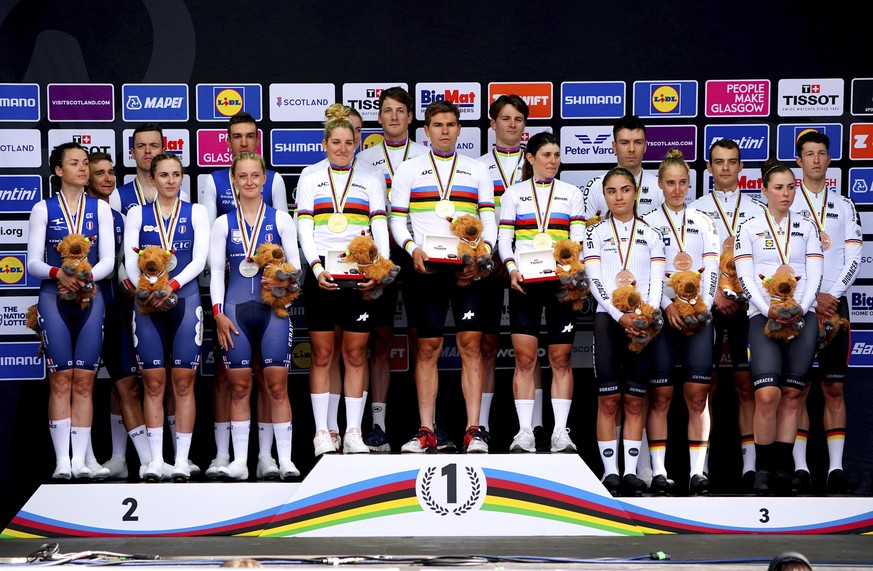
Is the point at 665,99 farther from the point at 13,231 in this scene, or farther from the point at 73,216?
the point at 13,231

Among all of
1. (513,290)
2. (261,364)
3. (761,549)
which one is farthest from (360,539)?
(761,549)

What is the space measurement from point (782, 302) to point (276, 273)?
8.51 ft

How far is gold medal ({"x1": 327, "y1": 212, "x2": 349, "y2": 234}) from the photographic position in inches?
237

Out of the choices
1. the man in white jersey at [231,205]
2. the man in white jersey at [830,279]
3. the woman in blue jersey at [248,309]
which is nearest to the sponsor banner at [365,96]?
the man in white jersey at [231,205]

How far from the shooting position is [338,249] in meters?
6.01

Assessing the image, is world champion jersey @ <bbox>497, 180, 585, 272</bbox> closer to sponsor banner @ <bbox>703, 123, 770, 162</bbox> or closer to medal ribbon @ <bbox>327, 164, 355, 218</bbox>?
medal ribbon @ <bbox>327, 164, 355, 218</bbox>

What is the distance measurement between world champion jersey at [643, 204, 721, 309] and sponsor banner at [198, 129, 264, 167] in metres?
2.51

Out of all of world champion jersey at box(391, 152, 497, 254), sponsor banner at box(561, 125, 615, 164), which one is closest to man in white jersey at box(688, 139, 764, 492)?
sponsor banner at box(561, 125, 615, 164)

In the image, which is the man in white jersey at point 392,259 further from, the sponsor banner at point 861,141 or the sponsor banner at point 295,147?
the sponsor banner at point 861,141

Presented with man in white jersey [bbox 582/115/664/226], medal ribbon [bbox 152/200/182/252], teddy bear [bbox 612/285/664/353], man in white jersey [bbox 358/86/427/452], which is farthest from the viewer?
man in white jersey [bbox 582/115/664/226]

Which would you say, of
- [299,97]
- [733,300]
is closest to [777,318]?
[733,300]

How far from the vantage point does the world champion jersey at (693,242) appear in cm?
602

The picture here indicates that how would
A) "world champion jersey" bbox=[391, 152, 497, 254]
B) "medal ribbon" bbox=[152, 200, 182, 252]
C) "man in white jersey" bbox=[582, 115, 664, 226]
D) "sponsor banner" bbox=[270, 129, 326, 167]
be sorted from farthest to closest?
"sponsor banner" bbox=[270, 129, 326, 167] → "man in white jersey" bbox=[582, 115, 664, 226] → "world champion jersey" bbox=[391, 152, 497, 254] → "medal ribbon" bbox=[152, 200, 182, 252]

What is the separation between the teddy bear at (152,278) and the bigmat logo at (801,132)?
12.4 feet
